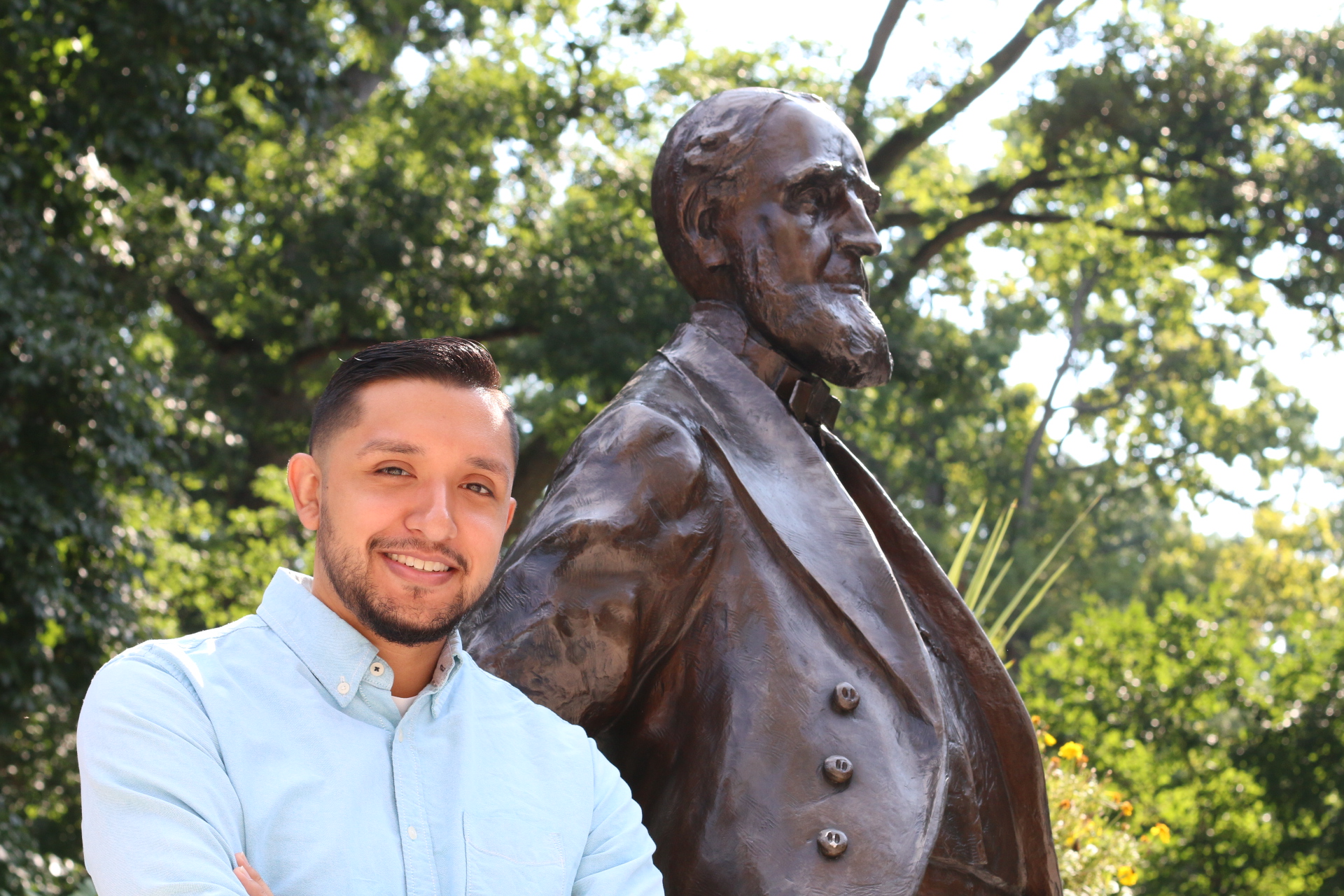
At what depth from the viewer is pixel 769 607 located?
2.32 meters

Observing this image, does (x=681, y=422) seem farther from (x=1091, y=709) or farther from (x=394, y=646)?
(x=1091, y=709)

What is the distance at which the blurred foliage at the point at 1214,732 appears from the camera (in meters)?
10.1

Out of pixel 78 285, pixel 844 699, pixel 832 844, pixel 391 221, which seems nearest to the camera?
pixel 832 844

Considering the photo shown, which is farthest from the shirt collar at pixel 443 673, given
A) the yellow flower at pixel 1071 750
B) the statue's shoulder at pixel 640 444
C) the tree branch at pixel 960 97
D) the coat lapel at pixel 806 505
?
the tree branch at pixel 960 97

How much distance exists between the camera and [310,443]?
1.75m

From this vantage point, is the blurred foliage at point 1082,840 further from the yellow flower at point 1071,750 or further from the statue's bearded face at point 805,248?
the statue's bearded face at point 805,248

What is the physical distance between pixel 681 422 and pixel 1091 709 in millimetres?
8721

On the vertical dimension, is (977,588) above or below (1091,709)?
below

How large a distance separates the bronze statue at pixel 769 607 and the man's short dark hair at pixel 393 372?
537mm

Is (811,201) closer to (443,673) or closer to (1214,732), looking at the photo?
(443,673)

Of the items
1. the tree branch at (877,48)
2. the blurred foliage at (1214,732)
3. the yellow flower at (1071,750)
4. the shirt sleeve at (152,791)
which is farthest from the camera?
the tree branch at (877,48)

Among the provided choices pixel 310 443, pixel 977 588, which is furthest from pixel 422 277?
pixel 310 443

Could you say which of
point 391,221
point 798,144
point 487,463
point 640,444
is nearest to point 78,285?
point 391,221

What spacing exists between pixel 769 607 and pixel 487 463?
0.78m
